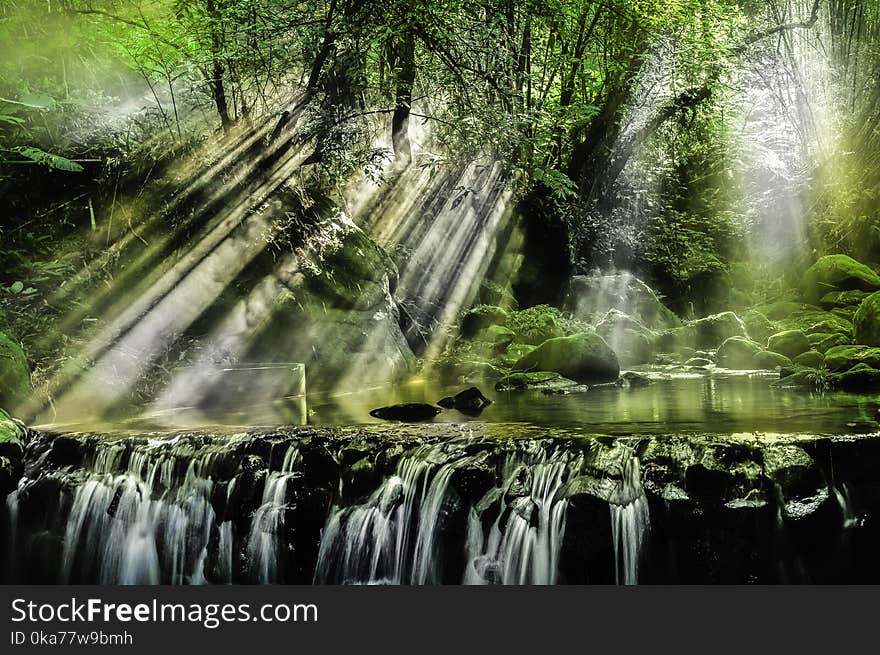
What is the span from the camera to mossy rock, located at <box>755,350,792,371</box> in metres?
11.1

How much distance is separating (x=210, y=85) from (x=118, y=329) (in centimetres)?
422

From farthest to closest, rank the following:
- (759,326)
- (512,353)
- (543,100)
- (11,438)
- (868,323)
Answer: (759,326)
(543,100)
(512,353)
(868,323)
(11,438)

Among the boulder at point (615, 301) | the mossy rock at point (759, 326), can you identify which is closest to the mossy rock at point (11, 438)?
the boulder at point (615, 301)

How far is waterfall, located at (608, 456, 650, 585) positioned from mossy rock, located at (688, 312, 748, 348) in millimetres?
9753

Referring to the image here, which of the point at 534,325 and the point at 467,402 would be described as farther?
the point at 534,325

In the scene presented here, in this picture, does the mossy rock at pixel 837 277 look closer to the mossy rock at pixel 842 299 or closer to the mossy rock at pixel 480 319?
the mossy rock at pixel 842 299

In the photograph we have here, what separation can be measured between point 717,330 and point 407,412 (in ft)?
28.5

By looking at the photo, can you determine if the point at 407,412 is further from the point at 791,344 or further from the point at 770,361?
the point at 791,344

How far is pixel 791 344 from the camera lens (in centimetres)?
1170

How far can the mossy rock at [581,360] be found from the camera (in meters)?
10.4

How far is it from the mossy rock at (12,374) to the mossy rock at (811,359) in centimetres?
991

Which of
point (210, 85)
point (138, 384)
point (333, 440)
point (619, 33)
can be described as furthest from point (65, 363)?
point (619, 33)

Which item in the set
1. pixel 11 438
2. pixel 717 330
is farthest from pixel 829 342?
pixel 11 438
